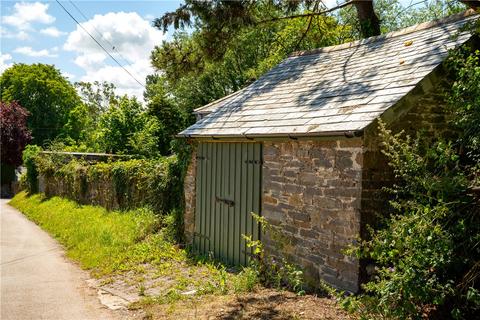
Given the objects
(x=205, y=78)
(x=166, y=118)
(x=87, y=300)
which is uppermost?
(x=205, y=78)

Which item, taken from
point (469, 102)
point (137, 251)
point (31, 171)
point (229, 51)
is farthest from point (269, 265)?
point (31, 171)

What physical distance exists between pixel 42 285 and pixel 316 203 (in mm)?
5262

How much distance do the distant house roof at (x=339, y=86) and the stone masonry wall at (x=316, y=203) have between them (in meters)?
0.39

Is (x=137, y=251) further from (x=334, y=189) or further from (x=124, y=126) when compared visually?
(x=124, y=126)

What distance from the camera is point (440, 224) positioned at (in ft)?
16.2

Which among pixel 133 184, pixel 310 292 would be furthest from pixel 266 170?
pixel 133 184

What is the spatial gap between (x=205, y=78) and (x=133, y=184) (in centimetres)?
1568

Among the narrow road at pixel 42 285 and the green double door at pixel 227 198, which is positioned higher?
the green double door at pixel 227 198

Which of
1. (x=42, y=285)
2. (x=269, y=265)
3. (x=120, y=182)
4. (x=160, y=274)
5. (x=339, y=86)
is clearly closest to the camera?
(x=269, y=265)

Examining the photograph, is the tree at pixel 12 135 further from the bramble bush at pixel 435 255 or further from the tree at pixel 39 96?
the bramble bush at pixel 435 255

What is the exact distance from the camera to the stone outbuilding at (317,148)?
6277 millimetres

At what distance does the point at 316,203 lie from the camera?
6.89 m

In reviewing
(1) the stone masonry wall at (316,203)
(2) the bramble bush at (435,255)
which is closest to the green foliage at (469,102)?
(2) the bramble bush at (435,255)

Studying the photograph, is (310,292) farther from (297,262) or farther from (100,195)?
(100,195)
